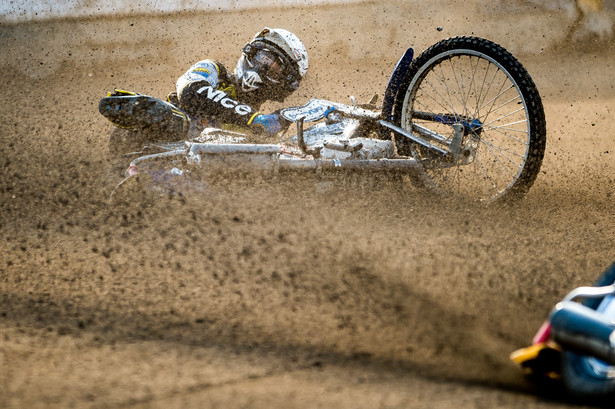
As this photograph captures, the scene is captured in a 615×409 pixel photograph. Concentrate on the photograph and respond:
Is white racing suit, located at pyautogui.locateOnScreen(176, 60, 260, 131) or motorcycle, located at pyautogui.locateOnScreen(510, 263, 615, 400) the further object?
white racing suit, located at pyautogui.locateOnScreen(176, 60, 260, 131)

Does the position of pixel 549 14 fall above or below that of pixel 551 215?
above

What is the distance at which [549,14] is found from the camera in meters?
9.79

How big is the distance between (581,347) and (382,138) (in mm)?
3402

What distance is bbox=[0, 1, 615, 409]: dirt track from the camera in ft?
7.93

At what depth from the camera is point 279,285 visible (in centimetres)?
339

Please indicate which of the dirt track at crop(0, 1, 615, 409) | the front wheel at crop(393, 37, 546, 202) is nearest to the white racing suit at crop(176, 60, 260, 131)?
the dirt track at crop(0, 1, 615, 409)

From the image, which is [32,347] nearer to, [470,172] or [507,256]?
[507,256]

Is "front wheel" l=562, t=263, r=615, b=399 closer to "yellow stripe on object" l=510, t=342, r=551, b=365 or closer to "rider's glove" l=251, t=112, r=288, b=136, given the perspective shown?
"yellow stripe on object" l=510, t=342, r=551, b=365

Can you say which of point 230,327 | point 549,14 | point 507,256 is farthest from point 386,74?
point 230,327

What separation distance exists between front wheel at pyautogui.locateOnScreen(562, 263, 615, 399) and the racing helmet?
3792 mm

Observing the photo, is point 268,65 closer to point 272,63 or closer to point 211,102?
point 272,63

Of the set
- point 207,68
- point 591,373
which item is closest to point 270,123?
point 207,68

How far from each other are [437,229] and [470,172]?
1.32 m

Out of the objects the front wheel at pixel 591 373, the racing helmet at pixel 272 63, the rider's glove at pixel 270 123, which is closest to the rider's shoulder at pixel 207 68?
the racing helmet at pixel 272 63
